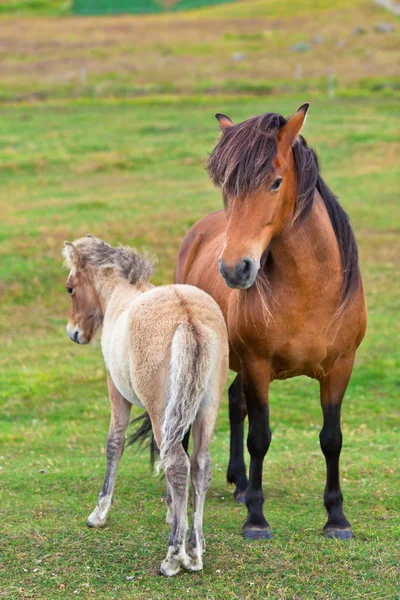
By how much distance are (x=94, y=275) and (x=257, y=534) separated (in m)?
2.33

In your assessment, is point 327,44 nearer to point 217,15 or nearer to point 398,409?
point 217,15

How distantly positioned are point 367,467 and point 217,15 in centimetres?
6214

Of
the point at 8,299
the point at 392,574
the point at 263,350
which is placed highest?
the point at 263,350

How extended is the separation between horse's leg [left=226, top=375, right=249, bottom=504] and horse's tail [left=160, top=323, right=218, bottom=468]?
2.39m

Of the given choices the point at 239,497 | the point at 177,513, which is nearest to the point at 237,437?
the point at 239,497

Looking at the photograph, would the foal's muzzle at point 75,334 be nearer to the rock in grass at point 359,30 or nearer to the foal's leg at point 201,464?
the foal's leg at point 201,464

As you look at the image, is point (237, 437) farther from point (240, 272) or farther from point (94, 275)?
point (240, 272)

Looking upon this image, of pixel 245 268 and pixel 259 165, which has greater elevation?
pixel 259 165

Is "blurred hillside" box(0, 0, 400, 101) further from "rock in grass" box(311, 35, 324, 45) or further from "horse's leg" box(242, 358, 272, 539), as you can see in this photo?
"horse's leg" box(242, 358, 272, 539)

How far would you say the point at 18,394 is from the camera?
10.9 metres

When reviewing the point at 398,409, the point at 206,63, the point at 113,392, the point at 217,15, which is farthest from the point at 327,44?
the point at 113,392

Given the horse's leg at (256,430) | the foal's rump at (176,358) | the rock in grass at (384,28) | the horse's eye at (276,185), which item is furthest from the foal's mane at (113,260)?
the rock in grass at (384,28)

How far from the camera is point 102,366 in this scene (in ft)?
39.0

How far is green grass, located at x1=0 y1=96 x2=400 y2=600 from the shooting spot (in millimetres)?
5223
